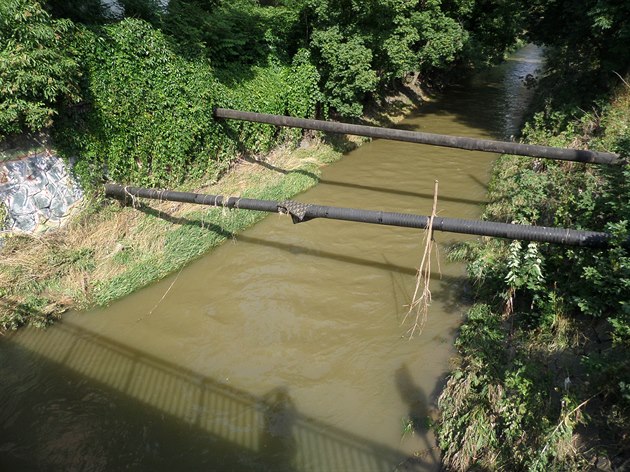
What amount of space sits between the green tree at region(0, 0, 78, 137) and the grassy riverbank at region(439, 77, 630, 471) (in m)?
8.32

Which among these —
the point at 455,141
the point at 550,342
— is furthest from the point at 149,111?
the point at 550,342

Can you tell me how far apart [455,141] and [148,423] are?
7.45m

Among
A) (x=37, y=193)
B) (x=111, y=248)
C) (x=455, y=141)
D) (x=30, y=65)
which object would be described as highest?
(x=30, y=65)

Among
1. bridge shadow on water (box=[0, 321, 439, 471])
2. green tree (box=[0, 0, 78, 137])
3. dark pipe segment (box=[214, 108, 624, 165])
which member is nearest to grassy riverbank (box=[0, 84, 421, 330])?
bridge shadow on water (box=[0, 321, 439, 471])

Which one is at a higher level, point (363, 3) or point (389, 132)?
point (363, 3)

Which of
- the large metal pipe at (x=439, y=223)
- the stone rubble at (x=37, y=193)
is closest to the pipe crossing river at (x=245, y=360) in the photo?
the large metal pipe at (x=439, y=223)

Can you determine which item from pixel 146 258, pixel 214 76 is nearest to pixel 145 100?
pixel 214 76

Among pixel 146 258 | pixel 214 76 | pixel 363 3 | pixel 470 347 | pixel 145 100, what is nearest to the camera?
pixel 470 347

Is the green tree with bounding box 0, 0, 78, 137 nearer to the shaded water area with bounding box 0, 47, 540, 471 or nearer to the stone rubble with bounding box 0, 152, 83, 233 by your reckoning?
the stone rubble with bounding box 0, 152, 83, 233

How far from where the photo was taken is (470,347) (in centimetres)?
623

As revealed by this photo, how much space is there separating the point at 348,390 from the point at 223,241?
514 centimetres

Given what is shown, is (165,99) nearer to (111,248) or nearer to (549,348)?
(111,248)

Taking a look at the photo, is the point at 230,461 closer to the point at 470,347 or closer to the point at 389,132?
the point at 470,347

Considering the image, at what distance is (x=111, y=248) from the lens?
9.16 metres
